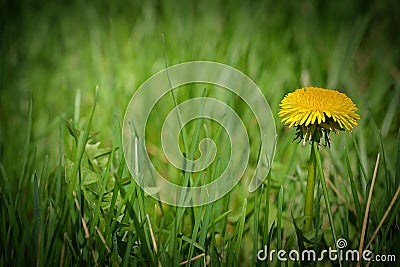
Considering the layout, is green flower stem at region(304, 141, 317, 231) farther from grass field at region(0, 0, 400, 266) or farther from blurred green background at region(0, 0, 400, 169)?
blurred green background at region(0, 0, 400, 169)

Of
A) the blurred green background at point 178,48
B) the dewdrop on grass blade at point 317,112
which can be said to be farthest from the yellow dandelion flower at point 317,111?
the blurred green background at point 178,48

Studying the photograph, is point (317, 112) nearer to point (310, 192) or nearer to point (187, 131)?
point (310, 192)

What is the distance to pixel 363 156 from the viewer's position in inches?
42.9

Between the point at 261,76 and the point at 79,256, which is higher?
the point at 261,76

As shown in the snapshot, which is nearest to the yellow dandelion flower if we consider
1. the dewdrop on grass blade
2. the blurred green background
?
the dewdrop on grass blade

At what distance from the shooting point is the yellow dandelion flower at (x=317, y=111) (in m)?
0.75

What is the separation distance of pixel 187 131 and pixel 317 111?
47cm

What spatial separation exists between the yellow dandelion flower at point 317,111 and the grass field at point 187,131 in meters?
0.06

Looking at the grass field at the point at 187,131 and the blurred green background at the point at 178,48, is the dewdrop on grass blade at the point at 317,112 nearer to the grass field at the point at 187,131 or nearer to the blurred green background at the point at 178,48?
the grass field at the point at 187,131

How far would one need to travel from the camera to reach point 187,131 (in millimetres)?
1192

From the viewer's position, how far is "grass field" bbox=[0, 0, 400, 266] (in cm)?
83

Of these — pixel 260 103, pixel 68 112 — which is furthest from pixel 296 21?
pixel 68 112

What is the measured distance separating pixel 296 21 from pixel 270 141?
57 centimetres

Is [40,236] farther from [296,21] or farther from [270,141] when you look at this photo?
[296,21]
